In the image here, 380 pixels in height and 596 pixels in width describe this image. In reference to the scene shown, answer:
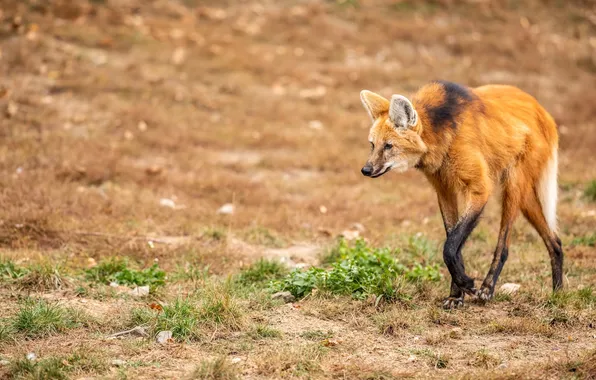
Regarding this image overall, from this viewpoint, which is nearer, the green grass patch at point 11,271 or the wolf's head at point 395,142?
the wolf's head at point 395,142

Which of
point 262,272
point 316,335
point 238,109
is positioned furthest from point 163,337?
point 238,109

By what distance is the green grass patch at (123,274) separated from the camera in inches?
220

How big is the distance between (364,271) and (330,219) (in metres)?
2.49

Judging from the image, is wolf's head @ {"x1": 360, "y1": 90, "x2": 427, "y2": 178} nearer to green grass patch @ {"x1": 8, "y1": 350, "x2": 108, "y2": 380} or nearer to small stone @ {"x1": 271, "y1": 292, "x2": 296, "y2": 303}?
small stone @ {"x1": 271, "y1": 292, "x2": 296, "y2": 303}

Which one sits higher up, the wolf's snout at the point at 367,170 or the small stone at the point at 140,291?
the wolf's snout at the point at 367,170

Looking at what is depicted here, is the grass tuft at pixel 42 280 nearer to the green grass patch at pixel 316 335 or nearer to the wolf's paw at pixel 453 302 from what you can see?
the green grass patch at pixel 316 335

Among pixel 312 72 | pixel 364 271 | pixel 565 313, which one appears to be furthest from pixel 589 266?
pixel 312 72

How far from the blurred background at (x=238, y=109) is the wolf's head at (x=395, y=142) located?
185 cm

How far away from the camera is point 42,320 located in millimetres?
4441

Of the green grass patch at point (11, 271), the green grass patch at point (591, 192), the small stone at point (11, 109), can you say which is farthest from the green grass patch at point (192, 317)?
the small stone at point (11, 109)

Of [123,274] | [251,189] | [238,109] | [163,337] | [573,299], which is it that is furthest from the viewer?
[238,109]

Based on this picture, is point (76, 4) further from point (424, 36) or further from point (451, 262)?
point (451, 262)

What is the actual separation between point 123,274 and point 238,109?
6.57m

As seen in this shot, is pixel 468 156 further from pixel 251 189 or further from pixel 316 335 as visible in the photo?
pixel 251 189
